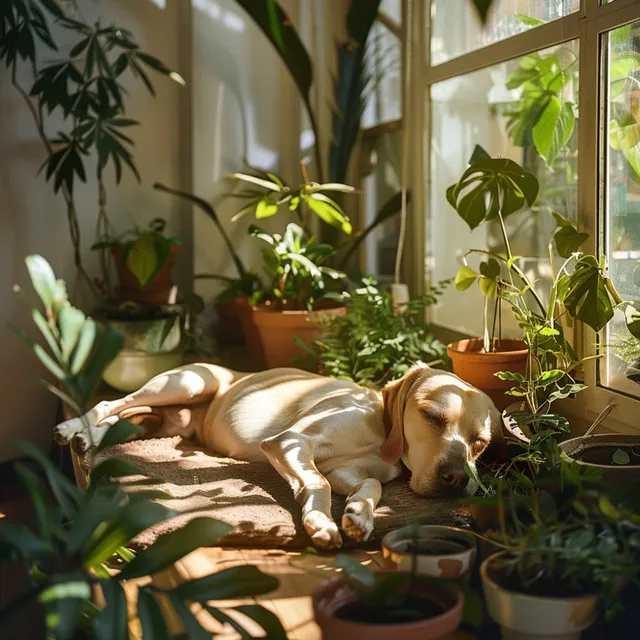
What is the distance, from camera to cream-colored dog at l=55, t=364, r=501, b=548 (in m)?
1.99

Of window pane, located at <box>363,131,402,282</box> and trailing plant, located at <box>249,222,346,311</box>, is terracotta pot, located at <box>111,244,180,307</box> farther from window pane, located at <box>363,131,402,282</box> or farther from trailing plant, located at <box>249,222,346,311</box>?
window pane, located at <box>363,131,402,282</box>

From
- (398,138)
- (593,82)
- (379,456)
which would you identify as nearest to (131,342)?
(379,456)

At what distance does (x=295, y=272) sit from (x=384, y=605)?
2102 millimetres

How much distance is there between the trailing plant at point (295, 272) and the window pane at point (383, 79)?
99cm

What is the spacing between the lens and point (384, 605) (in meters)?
1.17

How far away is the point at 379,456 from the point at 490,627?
83 centimetres

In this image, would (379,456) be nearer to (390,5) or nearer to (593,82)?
(593,82)

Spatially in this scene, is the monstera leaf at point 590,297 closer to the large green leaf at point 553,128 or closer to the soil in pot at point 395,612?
the large green leaf at point 553,128

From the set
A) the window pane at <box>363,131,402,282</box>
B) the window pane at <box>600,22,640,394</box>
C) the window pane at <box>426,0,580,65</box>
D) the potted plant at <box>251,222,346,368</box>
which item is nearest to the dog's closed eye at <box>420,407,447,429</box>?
the window pane at <box>600,22,640,394</box>

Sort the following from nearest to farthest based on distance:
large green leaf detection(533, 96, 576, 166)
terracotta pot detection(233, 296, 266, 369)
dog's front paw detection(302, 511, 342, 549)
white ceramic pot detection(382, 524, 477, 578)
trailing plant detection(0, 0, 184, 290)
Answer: white ceramic pot detection(382, 524, 477, 578)
dog's front paw detection(302, 511, 342, 549)
large green leaf detection(533, 96, 576, 166)
trailing plant detection(0, 0, 184, 290)
terracotta pot detection(233, 296, 266, 369)

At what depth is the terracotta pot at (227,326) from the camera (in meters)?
3.99

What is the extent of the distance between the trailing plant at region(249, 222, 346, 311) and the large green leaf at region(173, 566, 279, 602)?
2.03 metres

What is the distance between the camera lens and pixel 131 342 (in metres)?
3.18

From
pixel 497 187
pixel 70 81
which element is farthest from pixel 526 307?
pixel 70 81
